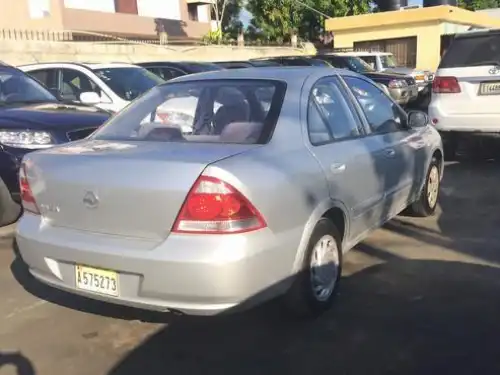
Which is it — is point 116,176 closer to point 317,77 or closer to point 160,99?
point 160,99

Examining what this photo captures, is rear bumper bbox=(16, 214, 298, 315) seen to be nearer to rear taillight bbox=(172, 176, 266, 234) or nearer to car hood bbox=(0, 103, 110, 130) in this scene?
rear taillight bbox=(172, 176, 266, 234)

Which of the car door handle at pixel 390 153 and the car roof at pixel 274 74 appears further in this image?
the car door handle at pixel 390 153

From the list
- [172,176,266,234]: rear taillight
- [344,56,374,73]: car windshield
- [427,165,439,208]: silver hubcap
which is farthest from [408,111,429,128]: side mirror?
[344,56,374,73]: car windshield

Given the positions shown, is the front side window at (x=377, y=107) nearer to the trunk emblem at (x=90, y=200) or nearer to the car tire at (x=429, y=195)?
the car tire at (x=429, y=195)

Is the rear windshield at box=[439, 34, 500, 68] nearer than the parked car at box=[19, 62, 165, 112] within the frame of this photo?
Yes

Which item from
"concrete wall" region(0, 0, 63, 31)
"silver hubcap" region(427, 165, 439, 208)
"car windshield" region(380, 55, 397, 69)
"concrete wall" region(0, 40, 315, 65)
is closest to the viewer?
"silver hubcap" region(427, 165, 439, 208)

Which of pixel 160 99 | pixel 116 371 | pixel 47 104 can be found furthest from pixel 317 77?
pixel 47 104

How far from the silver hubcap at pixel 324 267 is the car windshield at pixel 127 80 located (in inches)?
227

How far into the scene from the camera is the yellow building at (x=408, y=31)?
25.3m

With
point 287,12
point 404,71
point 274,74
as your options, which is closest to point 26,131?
point 274,74

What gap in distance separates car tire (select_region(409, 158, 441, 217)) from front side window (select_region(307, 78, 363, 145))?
1645mm

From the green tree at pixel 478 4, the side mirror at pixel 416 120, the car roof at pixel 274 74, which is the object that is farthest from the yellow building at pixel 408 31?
the green tree at pixel 478 4

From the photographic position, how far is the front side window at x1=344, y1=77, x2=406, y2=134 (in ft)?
15.8

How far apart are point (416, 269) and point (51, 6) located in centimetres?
2824
